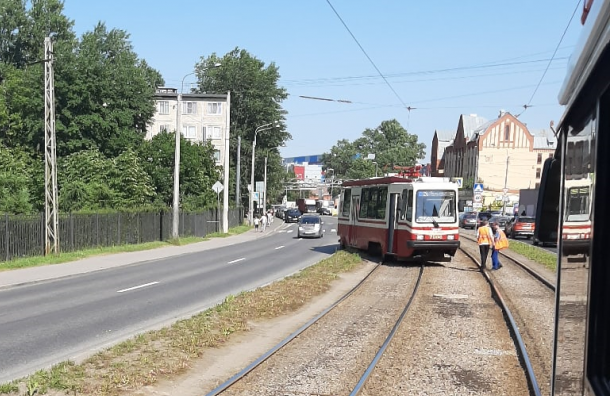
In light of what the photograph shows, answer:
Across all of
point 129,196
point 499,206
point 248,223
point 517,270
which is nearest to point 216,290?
point 517,270

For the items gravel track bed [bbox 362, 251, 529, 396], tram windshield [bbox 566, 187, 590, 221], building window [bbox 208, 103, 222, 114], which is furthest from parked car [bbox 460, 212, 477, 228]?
tram windshield [bbox 566, 187, 590, 221]

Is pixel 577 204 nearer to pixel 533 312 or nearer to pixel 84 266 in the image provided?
pixel 533 312

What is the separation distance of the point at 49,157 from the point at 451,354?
63.6 feet

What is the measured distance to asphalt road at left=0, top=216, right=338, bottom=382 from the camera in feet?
30.8

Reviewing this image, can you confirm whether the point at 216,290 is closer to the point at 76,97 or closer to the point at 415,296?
the point at 415,296

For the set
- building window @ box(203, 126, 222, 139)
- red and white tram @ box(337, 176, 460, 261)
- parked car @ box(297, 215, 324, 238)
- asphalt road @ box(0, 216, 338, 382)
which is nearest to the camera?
asphalt road @ box(0, 216, 338, 382)

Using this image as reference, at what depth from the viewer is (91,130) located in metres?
56.4

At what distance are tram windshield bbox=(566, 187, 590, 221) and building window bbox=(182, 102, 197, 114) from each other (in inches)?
3215

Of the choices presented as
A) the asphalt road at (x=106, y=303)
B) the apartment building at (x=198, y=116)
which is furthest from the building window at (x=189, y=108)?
the asphalt road at (x=106, y=303)

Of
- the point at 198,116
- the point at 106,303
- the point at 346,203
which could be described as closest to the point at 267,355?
the point at 106,303

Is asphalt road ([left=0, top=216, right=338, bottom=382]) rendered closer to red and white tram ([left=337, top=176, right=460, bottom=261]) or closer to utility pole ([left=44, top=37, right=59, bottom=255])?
utility pole ([left=44, top=37, right=59, bottom=255])

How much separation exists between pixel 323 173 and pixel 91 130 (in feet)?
385

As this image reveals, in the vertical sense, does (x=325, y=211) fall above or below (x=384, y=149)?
below

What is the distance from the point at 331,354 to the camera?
8828 millimetres
